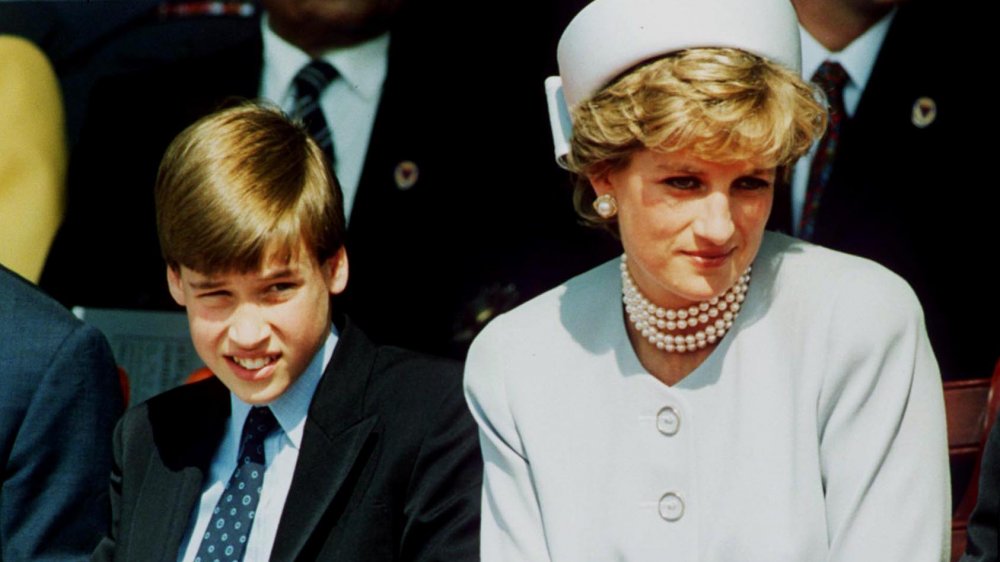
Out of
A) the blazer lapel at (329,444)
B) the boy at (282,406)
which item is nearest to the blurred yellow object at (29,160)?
the boy at (282,406)

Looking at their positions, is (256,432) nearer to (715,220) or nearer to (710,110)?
(715,220)

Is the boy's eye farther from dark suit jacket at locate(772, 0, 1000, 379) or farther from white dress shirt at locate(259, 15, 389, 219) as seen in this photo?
dark suit jacket at locate(772, 0, 1000, 379)

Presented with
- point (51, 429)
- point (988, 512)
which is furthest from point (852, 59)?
point (51, 429)

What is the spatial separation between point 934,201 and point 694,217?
119 centimetres

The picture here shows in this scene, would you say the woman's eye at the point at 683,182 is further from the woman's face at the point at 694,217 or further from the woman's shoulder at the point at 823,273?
the woman's shoulder at the point at 823,273

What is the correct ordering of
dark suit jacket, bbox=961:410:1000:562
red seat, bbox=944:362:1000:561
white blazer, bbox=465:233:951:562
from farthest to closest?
red seat, bbox=944:362:1000:561
white blazer, bbox=465:233:951:562
dark suit jacket, bbox=961:410:1000:562

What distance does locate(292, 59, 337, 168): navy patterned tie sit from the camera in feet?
15.4

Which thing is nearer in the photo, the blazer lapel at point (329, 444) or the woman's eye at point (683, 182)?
the woman's eye at point (683, 182)

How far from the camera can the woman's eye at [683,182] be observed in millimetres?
3219

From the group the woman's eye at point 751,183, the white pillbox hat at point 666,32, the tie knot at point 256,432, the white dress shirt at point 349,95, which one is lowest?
the tie knot at point 256,432

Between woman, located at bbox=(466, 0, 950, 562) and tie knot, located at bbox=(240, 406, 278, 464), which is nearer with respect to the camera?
woman, located at bbox=(466, 0, 950, 562)

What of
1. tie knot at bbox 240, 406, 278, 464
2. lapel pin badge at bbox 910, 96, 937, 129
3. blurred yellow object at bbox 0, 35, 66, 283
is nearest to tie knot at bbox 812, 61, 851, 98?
lapel pin badge at bbox 910, 96, 937, 129

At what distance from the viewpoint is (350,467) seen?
3.60m

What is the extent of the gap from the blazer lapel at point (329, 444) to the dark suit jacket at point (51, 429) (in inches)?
21.0
